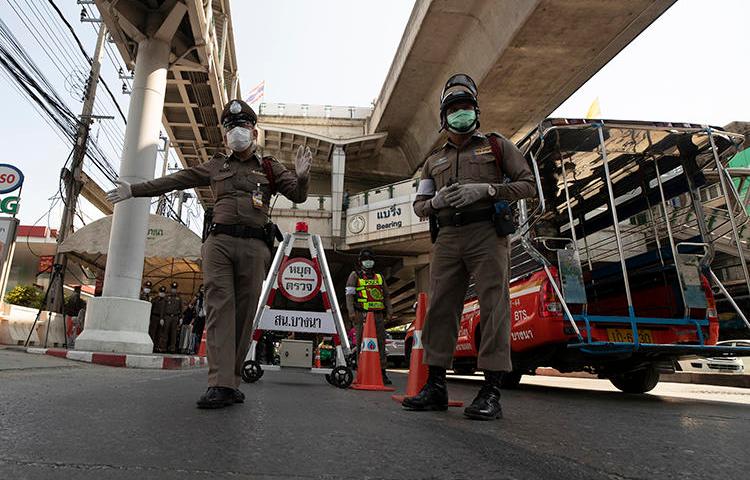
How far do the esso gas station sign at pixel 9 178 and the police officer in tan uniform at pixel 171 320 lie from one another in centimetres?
531

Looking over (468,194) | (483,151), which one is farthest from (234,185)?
(483,151)

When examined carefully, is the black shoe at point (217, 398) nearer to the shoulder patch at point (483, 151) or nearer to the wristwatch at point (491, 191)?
the wristwatch at point (491, 191)

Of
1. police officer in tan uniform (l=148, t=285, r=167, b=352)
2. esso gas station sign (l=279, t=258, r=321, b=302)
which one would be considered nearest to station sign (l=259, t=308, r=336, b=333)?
esso gas station sign (l=279, t=258, r=321, b=302)

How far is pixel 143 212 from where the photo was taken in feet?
27.5

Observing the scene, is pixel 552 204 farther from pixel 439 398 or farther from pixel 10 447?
pixel 10 447

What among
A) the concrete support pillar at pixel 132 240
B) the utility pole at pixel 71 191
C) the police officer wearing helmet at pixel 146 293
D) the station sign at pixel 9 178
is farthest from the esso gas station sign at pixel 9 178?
the police officer wearing helmet at pixel 146 293

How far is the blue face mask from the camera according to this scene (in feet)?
10.5

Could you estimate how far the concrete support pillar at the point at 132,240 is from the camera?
303 inches

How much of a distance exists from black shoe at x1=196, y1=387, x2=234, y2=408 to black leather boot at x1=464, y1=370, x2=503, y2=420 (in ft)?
4.51

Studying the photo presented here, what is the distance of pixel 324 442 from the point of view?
194 centimetres

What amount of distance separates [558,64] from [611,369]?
36.0 feet

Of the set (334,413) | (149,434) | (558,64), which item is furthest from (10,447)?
(558,64)

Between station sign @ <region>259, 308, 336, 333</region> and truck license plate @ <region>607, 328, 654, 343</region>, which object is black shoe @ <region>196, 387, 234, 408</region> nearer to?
station sign @ <region>259, 308, 336, 333</region>

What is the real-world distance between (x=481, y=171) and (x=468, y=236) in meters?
0.44
